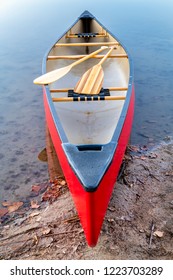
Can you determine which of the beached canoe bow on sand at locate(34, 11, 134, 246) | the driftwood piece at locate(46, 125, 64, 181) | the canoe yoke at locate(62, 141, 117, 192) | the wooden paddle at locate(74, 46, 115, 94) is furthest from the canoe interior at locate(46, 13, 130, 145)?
the canoe yoke at locate(62, 141, 117, 192)

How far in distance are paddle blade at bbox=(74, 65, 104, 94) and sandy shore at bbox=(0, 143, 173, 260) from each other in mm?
1499

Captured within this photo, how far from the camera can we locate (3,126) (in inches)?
253

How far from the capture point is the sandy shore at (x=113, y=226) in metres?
3.33

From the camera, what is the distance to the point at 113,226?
361cm

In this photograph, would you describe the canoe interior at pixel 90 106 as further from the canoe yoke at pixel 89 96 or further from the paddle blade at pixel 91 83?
the paddle blade at pixel 91 83

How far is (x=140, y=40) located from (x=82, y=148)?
10.1m

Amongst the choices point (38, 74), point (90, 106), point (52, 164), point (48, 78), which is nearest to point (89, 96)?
point (90, 106)

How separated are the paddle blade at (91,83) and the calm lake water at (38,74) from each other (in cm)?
126

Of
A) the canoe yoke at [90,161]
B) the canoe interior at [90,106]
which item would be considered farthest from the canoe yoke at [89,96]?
the canoe yoke at [90,161]

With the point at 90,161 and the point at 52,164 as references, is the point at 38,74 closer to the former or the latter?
the point at 52,164

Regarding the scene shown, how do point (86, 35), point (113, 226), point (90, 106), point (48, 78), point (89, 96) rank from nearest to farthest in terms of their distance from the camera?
point (113, 226) → point (89, 96) → point (48, 78) → point (90, 106) → point (86, 35)

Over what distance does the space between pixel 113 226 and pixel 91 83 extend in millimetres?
2654

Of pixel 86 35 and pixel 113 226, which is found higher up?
pixel 86 35
